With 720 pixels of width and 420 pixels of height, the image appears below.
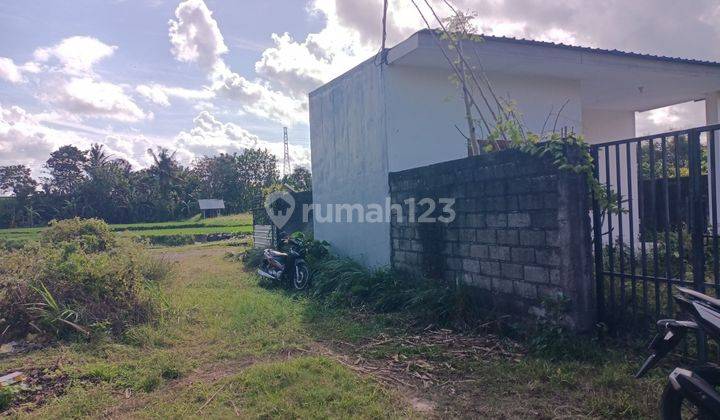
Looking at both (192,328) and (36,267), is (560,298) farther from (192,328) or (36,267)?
(36,267)

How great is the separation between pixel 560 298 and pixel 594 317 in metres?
0.33

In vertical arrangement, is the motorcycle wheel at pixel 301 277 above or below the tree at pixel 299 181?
below

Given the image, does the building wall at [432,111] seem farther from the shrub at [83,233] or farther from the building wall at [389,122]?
the shrub at [83,233]

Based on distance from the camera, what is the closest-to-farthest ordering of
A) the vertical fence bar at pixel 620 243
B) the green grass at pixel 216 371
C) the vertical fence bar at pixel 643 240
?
the green grass at pixel 216 371, the vertical fence bar at pixel 643 240, the vertical fence bar at pixel 620 243

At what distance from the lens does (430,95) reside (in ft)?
26.0

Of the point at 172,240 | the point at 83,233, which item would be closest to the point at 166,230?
the point at 172,240

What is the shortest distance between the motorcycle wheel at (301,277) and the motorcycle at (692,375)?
20.4 ft

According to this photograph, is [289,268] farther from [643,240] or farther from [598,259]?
[643,240]

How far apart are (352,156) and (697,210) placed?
5.98 metres

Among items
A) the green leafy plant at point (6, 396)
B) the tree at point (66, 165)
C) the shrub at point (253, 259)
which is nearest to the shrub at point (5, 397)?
the green leafy plant at point (6, 396)

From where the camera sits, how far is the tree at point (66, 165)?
5203 centimetres

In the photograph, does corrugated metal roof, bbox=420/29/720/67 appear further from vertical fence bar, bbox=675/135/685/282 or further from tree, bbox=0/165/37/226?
tree, bbox=0/165/37/226

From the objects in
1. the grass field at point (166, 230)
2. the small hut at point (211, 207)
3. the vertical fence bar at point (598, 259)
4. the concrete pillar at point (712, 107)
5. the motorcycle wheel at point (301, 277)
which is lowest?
the motorcycle wheel at point (301, 277)

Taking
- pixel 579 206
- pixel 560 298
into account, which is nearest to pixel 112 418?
pixel 560 298
